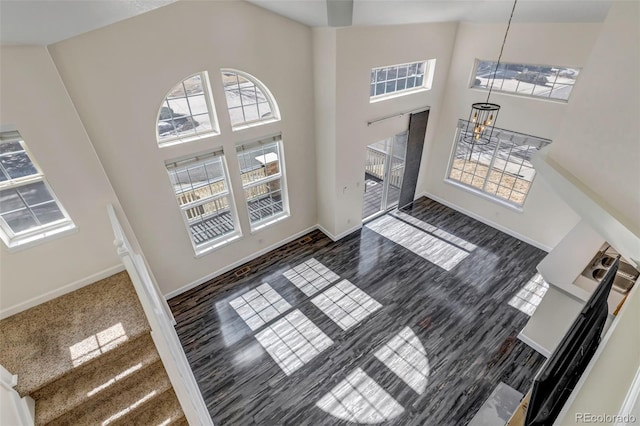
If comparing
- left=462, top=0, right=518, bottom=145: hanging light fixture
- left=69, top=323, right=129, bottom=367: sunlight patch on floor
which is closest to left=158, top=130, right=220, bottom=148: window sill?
left=69, top=323, right=129, bottom=367: sunlight patch on floor

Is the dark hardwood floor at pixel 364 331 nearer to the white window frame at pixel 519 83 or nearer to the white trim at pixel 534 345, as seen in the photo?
the white trim at pixel 534 345

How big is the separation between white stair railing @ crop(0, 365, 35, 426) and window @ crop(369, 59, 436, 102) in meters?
6.14

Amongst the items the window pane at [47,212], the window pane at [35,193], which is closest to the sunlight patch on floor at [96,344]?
the window pane at [47,212]

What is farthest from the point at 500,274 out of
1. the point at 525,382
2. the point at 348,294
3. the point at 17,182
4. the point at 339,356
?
the point at 17,182

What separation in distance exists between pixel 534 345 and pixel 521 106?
4.39m

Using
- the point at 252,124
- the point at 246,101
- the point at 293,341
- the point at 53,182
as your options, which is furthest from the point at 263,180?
the point at 53,182

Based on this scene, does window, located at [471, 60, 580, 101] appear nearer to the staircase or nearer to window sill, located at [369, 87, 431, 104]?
window sill, located at [369, 87, 431, 104]

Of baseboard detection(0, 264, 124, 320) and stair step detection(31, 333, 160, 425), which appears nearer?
stair step detection(31, 333, 160, 425)

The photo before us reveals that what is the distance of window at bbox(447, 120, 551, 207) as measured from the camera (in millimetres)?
6234

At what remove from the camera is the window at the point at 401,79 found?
587cm

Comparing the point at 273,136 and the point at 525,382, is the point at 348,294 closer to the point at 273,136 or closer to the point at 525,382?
the point at 525,382

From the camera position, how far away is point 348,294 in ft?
18.3

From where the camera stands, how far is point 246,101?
504cm

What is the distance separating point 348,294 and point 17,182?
4.85m
